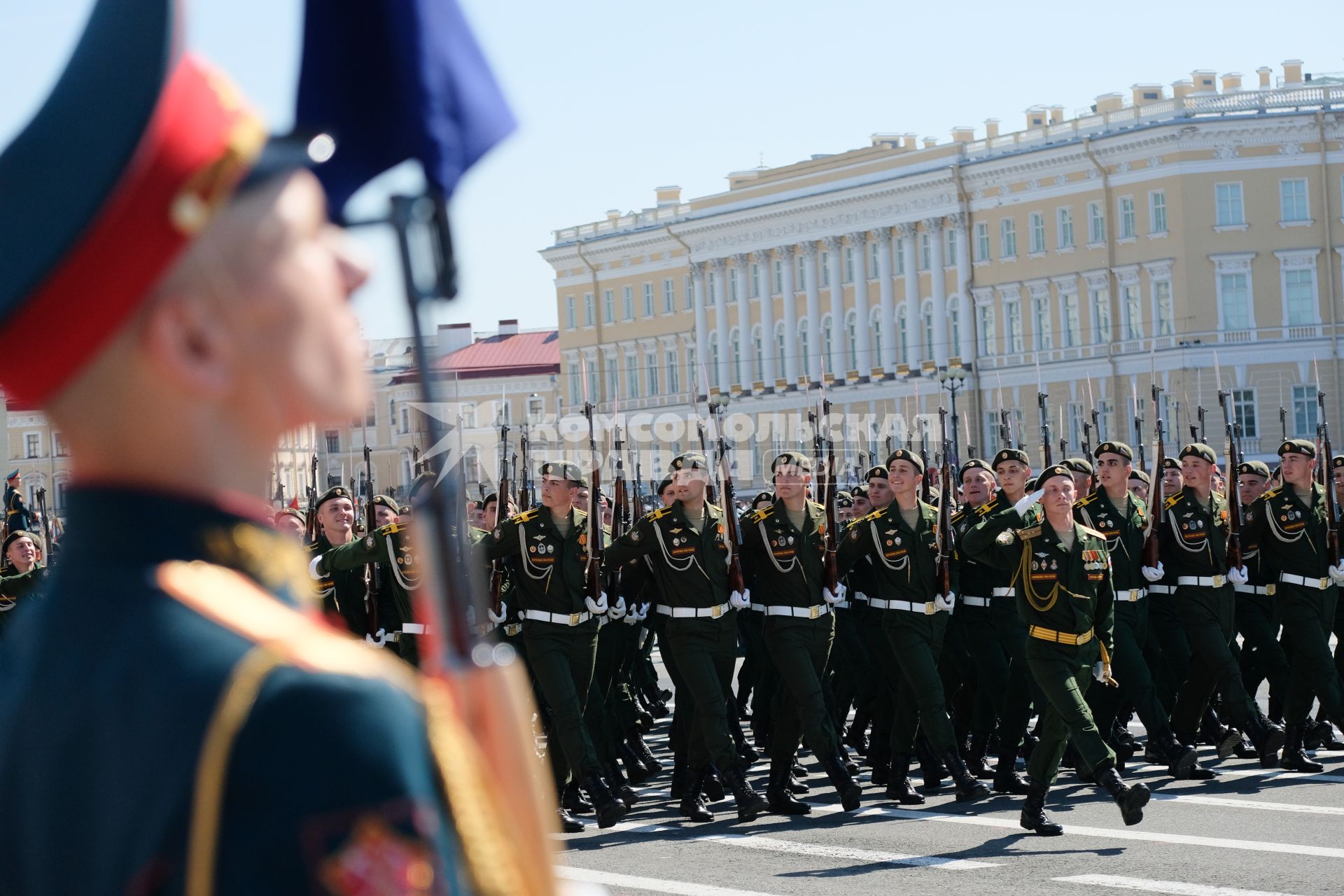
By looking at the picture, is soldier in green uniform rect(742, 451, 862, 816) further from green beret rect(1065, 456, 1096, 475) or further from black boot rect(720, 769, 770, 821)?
green beret rect(1065, 456, 1096, 475)

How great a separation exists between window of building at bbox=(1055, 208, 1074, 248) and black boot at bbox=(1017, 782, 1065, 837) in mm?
53419

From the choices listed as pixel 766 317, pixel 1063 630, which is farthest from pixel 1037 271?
pixel 1063 630

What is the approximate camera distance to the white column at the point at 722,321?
7794cm

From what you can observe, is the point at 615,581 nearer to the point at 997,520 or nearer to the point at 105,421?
the point at 997,520

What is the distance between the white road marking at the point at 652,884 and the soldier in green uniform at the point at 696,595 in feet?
5.98

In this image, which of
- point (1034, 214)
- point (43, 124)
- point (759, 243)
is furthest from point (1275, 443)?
point (43, 124)

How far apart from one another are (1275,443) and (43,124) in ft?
185

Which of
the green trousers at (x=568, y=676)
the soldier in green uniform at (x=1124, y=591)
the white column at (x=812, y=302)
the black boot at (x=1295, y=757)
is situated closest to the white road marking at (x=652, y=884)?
the green trousers at (x=568, y=676)

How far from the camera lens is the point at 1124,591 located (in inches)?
486

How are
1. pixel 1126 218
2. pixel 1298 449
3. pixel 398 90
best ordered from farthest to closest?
pixel 1126 218 < pixel 1298 449 < pixel 398 90

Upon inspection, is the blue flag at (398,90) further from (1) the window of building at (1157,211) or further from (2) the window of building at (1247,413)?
(1) the window of building at (1157,211)

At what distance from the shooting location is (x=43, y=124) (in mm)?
1476

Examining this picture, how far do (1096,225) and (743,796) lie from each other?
52152 millimetres

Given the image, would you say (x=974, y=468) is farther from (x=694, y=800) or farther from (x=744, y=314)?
(x=744, y=314)
